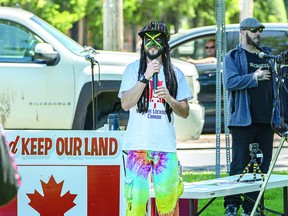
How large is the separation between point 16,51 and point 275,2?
54.5 ft

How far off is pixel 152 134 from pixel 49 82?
5.84 metres

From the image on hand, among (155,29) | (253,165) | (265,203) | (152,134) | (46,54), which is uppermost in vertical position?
(155,29)

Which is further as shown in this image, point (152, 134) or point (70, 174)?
point (70, 174)

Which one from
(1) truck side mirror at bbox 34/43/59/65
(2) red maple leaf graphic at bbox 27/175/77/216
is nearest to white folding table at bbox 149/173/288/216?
(2) red maple leaf graphic at bbox 27/175/77/216

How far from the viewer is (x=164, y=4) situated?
32.2 metres

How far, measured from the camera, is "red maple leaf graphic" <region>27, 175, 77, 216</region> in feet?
25.6

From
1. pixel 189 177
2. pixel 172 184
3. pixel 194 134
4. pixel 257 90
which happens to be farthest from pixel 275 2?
pixel 172 184

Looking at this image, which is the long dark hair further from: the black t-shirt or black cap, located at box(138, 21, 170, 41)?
the black t-shirt

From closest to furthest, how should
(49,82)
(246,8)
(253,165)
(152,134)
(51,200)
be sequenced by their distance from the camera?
1. (152,134)
2. (51,200)
3. (253,165)
4. (49,82)
5. (246,8)

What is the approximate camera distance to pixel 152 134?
6.98m

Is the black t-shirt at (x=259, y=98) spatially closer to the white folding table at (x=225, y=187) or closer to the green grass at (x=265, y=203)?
the white folding table at (x=225, y=187)

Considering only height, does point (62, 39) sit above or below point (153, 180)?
above

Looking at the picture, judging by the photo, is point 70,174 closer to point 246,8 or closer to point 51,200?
point 51,200

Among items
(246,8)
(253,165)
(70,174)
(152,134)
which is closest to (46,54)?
(253,165)
